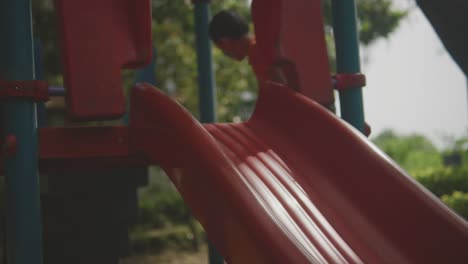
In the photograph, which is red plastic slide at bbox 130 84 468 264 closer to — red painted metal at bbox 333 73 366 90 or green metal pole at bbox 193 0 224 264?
red painted metal at bbox 333 73 366 90

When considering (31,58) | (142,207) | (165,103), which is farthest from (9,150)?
(142,207)

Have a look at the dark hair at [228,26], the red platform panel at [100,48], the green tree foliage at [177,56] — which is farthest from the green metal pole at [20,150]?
the green tree foliage at [177,56]

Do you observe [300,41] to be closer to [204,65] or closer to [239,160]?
[239,160]

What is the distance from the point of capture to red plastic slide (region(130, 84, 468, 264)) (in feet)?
5.23

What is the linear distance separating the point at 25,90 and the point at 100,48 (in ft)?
1.27

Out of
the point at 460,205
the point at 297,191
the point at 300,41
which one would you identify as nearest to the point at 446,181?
the point at 460,205

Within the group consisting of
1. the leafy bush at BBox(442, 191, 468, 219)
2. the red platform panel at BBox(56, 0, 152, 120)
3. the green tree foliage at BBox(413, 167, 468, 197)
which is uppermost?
the red platform panel at BBox(56, 0, 152, 120)

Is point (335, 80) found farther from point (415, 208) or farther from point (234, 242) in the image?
point (234, 242)

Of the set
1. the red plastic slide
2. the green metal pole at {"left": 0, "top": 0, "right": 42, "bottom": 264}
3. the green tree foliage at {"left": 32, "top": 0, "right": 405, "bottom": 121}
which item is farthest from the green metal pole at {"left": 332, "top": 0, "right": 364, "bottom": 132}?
the green tree foliage at {"left": 32, "top": 0, "right": 405, "bottom": 121}

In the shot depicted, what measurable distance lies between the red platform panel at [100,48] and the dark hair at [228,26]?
143cm

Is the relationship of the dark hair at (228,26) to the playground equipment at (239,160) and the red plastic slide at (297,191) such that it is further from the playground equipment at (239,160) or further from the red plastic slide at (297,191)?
the red plastic slide at (297,191)

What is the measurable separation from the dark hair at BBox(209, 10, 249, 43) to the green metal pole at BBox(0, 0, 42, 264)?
1826 millimetres

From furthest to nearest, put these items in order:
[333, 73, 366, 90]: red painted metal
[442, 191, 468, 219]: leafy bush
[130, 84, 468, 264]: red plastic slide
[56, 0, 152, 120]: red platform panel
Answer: [442, 191, 468, 219]: leafy bush → [333, 73, 366, 90]: red painted metal → [56, 0, 152, 120]: red platform panel → [130, 84, 468, 264]: red plastic slide

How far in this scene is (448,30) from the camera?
2482mm
